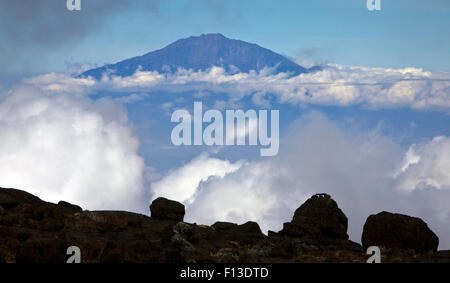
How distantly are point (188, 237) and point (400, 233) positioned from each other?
14.4 meters

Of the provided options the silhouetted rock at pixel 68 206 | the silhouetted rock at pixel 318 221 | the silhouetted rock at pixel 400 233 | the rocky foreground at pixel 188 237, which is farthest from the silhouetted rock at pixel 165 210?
the silhouetted rock at pixel 400 233

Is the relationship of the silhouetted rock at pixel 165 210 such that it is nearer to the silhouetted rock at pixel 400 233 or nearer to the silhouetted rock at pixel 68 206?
the silhouetted rock at pixel 68 206

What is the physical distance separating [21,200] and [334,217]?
2468 cm

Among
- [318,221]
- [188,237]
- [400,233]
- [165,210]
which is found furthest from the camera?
[165,210]

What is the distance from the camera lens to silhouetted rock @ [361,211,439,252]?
36.0 meters

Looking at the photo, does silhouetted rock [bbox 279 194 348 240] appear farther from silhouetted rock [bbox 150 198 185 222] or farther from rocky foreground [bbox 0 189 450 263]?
silhouetted rock [bbox 150 198 185 222]

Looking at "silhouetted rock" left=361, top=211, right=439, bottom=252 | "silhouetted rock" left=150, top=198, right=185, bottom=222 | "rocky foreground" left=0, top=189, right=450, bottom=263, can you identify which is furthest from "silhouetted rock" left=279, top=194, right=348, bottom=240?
"silhouetted rock" left=150, top=198, right=185, bottom=222

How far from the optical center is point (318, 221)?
42.0 m

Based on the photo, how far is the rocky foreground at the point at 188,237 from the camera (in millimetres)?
24828

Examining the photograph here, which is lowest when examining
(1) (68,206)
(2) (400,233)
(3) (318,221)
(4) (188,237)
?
(4) (188,237)

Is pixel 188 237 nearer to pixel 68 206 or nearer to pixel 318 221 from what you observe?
pixel 318 221

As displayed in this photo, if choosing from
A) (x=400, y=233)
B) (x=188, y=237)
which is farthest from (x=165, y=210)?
(x=400, y=233)

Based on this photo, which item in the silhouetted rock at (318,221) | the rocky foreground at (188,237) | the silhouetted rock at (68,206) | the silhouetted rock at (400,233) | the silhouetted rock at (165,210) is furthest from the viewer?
the silhouetted rock at (68,206)
